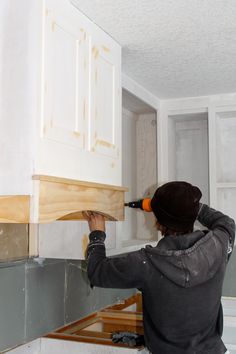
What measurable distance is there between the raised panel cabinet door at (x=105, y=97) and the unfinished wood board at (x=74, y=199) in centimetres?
18

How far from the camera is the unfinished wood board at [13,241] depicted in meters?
1.79

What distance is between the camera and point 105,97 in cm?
179

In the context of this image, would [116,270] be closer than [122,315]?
Yes

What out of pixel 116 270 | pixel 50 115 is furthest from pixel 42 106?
pixel 116 270

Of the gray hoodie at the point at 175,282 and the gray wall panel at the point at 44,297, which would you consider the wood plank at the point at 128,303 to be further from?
the gray hoodie at the point at 175,282

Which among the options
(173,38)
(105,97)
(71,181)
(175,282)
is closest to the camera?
(71,181)

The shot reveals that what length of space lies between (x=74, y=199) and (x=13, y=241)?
1.76 feet

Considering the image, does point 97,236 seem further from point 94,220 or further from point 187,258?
point 187,258

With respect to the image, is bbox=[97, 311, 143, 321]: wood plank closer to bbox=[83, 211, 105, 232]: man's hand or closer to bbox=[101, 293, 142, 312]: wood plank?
bbox=[101, 293, 142, 312]: wood plank

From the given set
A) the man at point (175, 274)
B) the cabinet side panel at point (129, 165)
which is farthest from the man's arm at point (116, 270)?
the cabinet side panel at point (129, 165)

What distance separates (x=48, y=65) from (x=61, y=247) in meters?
0.77

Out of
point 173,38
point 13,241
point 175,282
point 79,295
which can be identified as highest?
point 173,38

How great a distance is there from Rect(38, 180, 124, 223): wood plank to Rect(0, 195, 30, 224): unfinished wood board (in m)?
0.04

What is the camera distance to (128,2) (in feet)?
5.18
